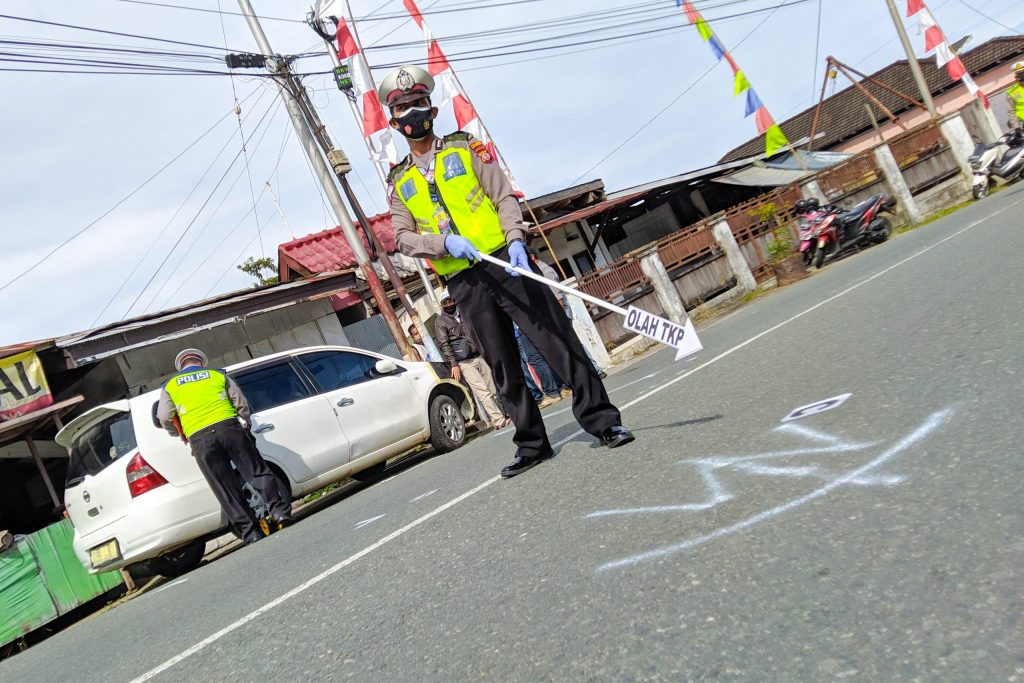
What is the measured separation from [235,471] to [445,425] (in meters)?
3.10

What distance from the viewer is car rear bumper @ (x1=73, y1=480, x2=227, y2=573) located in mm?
6801

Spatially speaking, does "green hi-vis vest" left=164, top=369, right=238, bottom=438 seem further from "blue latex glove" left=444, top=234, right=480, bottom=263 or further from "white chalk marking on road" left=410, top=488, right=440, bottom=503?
"blue latex glove" left=444, top=234, right=480, bottom=263

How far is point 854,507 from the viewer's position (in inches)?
103

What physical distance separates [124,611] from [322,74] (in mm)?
12341

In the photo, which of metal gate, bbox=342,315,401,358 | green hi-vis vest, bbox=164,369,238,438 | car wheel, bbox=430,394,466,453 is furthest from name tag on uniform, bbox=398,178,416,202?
metal gate, bbox=342,315,401,358

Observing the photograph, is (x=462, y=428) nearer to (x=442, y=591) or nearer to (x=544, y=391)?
(x=544, y=391)

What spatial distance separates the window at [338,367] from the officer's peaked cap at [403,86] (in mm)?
4412

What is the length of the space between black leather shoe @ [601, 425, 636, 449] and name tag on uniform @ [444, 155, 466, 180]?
1.67 meters

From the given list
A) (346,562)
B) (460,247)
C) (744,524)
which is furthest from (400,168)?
(744,524)

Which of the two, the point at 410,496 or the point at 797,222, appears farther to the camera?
the point at 797,222

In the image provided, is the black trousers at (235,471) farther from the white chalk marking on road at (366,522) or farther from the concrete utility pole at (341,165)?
the concrete utility pole at (341,165)

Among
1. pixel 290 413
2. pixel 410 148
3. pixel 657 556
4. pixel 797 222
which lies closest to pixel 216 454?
pixel 290 413

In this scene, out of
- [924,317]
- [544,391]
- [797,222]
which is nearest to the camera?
[924,317]

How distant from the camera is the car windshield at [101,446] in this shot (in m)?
7.00
